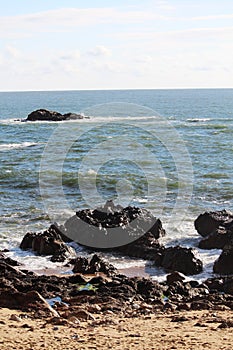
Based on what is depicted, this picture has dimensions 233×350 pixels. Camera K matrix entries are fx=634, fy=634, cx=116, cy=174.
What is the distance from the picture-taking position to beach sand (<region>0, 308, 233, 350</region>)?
35.3 ft

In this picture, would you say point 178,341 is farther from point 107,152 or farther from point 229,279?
point 107,152

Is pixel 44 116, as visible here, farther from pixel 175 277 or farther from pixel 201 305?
pixel 201 305

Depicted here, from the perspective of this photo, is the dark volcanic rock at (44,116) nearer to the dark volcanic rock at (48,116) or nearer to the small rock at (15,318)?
the dark volcanic rock at (48,116)

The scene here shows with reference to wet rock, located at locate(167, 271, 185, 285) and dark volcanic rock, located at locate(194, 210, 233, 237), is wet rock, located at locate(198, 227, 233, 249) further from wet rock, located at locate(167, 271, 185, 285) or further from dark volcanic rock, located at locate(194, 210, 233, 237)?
wet rock, located at locate(167, 271, 185, 285)

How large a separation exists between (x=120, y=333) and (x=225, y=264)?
25.1ft

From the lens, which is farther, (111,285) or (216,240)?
(216,240)

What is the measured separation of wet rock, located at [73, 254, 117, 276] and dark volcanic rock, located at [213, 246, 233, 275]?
3041mm

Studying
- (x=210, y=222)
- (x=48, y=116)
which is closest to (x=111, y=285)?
(x=210, y=222)

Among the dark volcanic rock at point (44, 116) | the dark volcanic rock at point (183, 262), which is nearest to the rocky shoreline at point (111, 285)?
the dark volcanic rock at point (183, 262)

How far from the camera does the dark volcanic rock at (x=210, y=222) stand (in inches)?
910

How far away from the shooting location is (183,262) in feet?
62.1

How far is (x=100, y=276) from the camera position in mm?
17016

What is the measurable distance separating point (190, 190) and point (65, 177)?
26.2 feet

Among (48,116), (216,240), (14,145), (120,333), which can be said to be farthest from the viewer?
(48,116)
